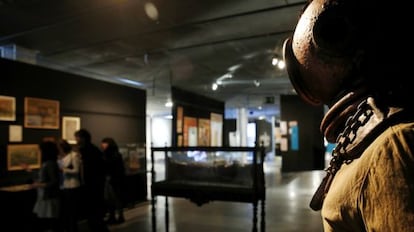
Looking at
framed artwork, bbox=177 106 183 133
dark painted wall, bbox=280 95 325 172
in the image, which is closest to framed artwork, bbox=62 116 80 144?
framed artwork, bbox=177 106 183 133

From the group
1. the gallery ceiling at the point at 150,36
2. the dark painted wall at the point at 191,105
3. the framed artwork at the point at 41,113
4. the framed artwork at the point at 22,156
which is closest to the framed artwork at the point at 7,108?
the framed artwork at the point at 41,113

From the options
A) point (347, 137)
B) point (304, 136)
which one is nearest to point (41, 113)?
point (347, 137)

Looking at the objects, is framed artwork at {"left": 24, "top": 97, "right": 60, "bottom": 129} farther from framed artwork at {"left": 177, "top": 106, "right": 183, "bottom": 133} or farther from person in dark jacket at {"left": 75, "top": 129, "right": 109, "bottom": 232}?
framed artwork at {"left": 177, "top": 106, "right": 183, "bottom": 133}

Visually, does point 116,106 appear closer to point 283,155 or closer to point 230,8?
point 230,8

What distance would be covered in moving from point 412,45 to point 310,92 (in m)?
0.21

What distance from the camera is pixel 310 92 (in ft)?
2.57

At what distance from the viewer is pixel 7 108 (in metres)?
5.21

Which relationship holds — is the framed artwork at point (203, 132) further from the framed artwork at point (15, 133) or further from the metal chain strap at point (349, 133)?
the metal chain strap at point (349, 133)

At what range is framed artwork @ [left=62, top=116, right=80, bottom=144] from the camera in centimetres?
614

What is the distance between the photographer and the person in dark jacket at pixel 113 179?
5.78 m

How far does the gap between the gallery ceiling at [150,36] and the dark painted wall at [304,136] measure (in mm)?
3765

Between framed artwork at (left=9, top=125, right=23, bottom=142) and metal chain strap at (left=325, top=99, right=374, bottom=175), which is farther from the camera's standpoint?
framed artwork at (left=9, top=125, right=23, bottom=142)

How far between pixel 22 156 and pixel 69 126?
39.9 inches

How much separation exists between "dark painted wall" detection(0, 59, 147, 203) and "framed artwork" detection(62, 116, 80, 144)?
0.09 m
